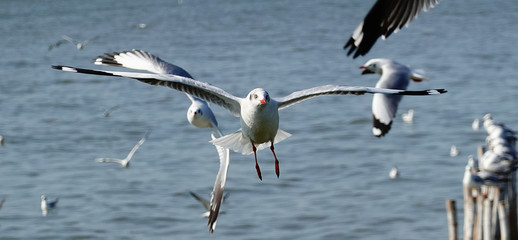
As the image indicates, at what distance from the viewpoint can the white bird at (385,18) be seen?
4.06 m

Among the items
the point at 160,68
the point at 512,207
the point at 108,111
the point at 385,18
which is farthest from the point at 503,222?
the point at 108,111

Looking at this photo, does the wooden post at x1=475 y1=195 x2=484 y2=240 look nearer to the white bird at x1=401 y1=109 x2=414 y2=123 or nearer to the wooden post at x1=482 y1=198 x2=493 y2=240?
the wooden post at x1=482 y1=198 x2=493 y2=240

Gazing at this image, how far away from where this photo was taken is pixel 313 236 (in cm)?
1047

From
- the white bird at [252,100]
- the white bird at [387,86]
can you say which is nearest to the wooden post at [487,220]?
the white bird at [387,86]

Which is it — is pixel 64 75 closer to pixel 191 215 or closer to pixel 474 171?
pixel 191 215

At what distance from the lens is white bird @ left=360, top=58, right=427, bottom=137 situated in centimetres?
804

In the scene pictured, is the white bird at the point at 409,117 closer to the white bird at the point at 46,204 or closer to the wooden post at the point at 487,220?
the white bird at the point at 46,204

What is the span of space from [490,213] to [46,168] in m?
7.84

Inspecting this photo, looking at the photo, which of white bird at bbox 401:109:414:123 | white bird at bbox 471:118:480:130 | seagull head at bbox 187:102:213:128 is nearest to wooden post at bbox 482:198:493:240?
seagull head at bbox 187:102:213:128

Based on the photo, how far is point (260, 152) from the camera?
1372cm

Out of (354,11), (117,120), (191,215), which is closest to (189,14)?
(354,11)

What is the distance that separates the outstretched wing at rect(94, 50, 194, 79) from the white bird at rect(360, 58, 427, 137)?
1665 mm

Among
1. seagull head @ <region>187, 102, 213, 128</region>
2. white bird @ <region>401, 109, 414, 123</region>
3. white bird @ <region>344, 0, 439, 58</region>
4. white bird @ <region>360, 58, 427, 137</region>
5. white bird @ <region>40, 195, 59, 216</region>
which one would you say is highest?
white bird @ <region>344, 0, 439, 58</region>

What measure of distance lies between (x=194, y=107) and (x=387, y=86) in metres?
2.30
